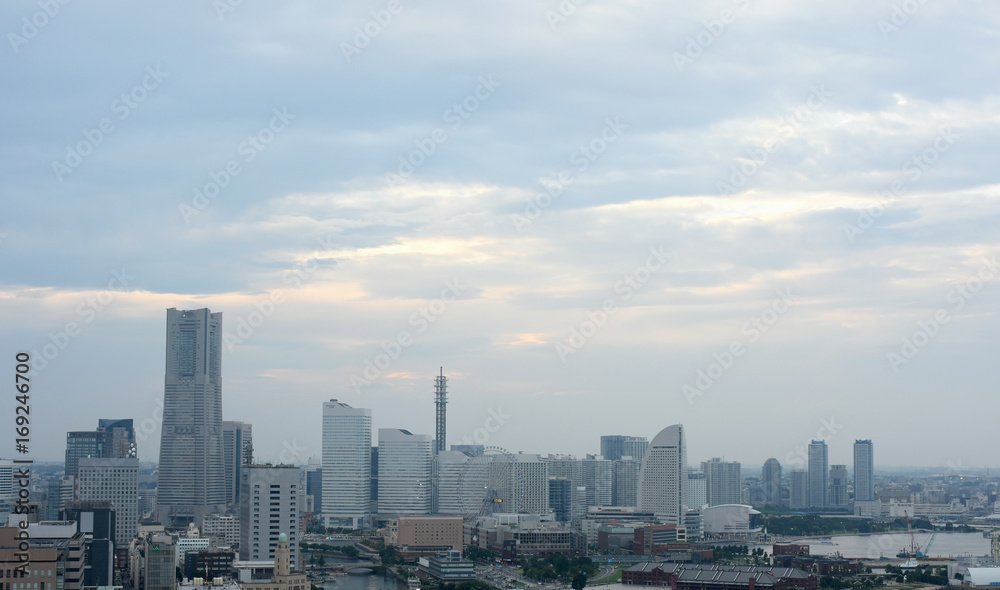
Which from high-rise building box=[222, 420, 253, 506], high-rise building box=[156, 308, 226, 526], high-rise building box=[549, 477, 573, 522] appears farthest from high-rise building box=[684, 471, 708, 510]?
high-rise building box=[156, 308, 226, 526]

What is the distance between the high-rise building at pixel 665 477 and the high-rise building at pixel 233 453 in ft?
76.1

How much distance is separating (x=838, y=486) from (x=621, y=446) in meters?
17.7

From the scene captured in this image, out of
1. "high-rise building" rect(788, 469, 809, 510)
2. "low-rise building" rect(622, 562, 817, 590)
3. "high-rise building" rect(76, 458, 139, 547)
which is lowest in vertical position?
"high-rise building" rect(788, 469, 809, 510)

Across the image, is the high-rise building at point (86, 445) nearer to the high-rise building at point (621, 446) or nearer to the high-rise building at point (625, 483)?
the high-rise building at point (625, 483)

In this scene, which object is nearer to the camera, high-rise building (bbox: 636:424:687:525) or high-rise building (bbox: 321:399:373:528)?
high-rise building (bbox: 636:424:687:525)

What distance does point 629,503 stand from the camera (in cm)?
7269

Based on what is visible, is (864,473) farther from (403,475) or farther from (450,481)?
(403,475)

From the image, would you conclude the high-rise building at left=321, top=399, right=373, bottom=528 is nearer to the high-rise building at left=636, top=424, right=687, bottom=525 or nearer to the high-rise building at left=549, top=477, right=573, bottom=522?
the high-rise building at left=549, top=477, right=573, bottom=522

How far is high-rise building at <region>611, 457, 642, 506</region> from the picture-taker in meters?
73.0

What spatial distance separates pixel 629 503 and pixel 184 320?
99.4 feet

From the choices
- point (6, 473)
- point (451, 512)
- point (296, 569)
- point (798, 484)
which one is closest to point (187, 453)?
point (451, 512)

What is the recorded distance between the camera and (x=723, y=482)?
84.0 m

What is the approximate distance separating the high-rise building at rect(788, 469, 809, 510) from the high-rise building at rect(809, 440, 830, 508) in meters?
0.54

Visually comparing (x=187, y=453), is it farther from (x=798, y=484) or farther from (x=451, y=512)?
(x=798, y=484)
